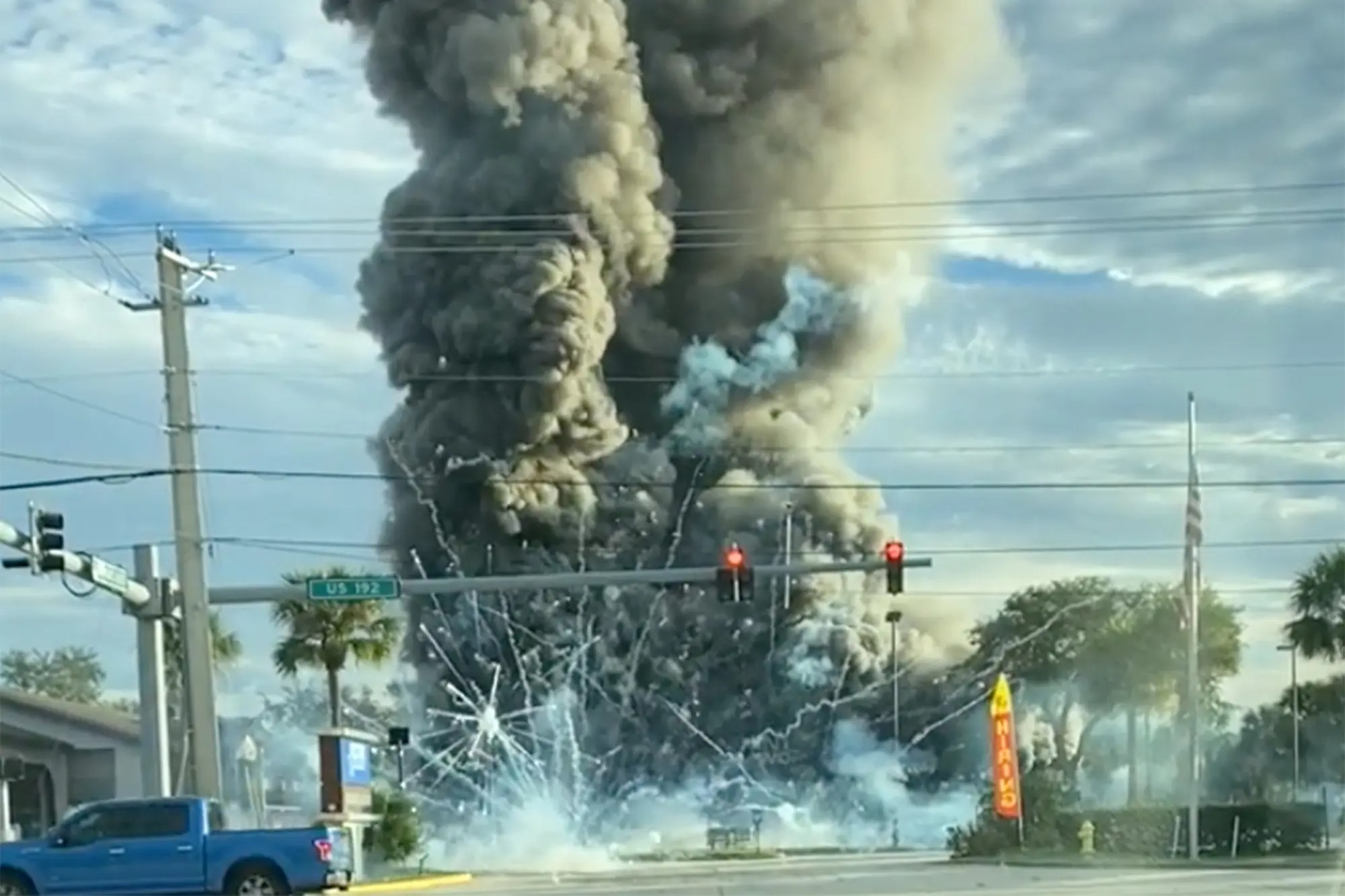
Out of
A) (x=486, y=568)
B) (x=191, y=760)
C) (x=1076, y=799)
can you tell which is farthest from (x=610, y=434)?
(x=191, y=760)

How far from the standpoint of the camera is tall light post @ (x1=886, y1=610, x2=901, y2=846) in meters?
75.2

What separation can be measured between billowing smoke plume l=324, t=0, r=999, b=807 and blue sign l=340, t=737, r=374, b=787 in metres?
27.9

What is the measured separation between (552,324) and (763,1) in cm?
1466

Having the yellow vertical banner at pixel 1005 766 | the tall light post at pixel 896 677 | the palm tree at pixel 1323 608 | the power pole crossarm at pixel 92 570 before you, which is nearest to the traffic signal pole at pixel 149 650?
the power pole crossarm at pixel 92 570

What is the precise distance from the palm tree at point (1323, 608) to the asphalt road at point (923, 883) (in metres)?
17.3

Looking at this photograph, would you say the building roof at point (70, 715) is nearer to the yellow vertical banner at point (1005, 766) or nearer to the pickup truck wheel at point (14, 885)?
the yellow vertical banner at point (1005, 766)

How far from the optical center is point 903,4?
244ft

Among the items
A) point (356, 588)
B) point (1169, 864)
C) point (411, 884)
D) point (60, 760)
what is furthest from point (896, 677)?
point (356, 588)

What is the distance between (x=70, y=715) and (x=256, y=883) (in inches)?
947

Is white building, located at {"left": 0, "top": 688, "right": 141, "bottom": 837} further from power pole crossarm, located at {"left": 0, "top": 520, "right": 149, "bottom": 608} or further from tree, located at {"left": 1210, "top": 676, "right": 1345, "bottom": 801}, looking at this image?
tree, located at {"left": 1210, "top": 676, "right": 1345, "bottom": 801}

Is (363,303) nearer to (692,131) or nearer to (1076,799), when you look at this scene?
(692,131)

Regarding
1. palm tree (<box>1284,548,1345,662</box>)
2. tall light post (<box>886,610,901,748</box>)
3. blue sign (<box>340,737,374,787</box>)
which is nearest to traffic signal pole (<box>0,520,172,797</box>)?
blue sign (<box>340,737,374,787</box>)

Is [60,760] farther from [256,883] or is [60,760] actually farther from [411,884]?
[256,883]

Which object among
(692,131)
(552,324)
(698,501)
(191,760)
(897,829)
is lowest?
(897,829)
